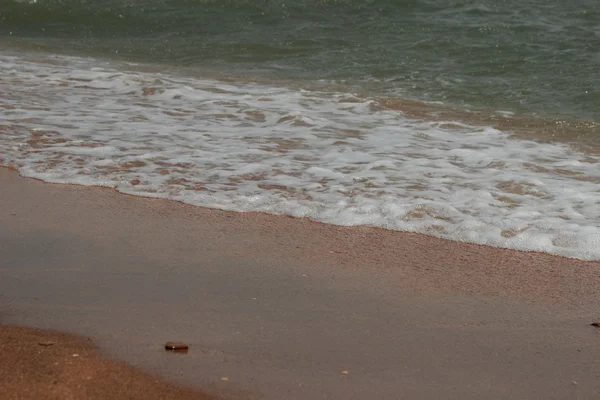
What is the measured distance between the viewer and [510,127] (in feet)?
21.5

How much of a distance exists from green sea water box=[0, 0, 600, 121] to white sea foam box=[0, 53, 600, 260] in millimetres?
1452

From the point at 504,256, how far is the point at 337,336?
1.19 metres

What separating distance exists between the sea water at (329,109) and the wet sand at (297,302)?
0.34m

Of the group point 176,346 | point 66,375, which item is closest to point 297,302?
point 176,346

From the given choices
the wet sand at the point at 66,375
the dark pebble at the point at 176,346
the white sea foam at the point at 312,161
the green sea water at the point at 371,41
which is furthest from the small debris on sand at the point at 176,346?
the green sea water at the point at 371,41

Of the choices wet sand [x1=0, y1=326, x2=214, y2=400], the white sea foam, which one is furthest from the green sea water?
wet sand [x1=0, y1=326, x2=214, y2=400]

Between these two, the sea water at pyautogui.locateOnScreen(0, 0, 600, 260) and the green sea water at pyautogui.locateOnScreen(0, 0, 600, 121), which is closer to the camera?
the sea water at pyautogui.locateOnScreen(0, 0, 600, 260)

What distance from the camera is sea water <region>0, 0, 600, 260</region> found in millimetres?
4352

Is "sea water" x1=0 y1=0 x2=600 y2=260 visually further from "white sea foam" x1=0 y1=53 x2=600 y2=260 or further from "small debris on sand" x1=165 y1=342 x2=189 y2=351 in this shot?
"small debris on sand" x1=165 y1=342 x2=189 y2=351

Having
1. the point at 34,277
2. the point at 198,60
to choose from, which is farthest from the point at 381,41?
the point at 34,277

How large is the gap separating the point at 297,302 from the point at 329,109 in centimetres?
399

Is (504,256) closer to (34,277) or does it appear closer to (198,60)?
(34,277)

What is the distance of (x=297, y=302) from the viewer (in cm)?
305

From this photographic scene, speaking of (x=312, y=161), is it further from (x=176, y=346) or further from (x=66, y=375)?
(x=66, y=375)
